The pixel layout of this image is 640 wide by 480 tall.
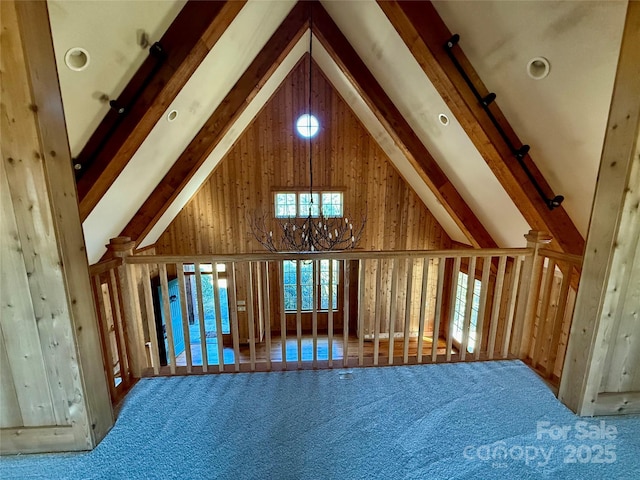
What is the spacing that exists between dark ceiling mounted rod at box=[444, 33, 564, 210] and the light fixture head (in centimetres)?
382

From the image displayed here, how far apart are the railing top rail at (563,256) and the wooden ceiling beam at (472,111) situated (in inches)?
27.4

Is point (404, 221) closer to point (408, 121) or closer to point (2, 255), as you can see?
point (408, 121)

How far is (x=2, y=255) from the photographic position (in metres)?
1.25

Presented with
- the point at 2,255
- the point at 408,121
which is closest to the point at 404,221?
the point at 408,121

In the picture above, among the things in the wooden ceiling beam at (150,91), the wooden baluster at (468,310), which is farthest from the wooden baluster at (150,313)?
the wooden baluster at (468,310)

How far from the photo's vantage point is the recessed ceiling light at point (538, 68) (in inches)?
73.5

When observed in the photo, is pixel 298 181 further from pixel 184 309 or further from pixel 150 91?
pixel 184 309

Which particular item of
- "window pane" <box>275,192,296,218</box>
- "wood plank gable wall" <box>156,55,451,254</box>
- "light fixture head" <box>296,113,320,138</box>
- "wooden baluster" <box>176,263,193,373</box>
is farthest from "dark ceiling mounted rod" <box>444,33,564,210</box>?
"window pane" <box>275,192,296,218</box>

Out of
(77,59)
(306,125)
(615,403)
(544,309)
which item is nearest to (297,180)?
(306,125)

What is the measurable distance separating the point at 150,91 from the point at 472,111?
250 centimetres

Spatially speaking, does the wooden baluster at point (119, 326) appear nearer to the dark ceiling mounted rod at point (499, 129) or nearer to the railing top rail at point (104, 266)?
the railing top rail at point (104, 266)

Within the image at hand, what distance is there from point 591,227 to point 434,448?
4.68 feet

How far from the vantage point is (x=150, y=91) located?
2.12 m

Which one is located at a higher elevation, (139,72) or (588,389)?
(139,72)
